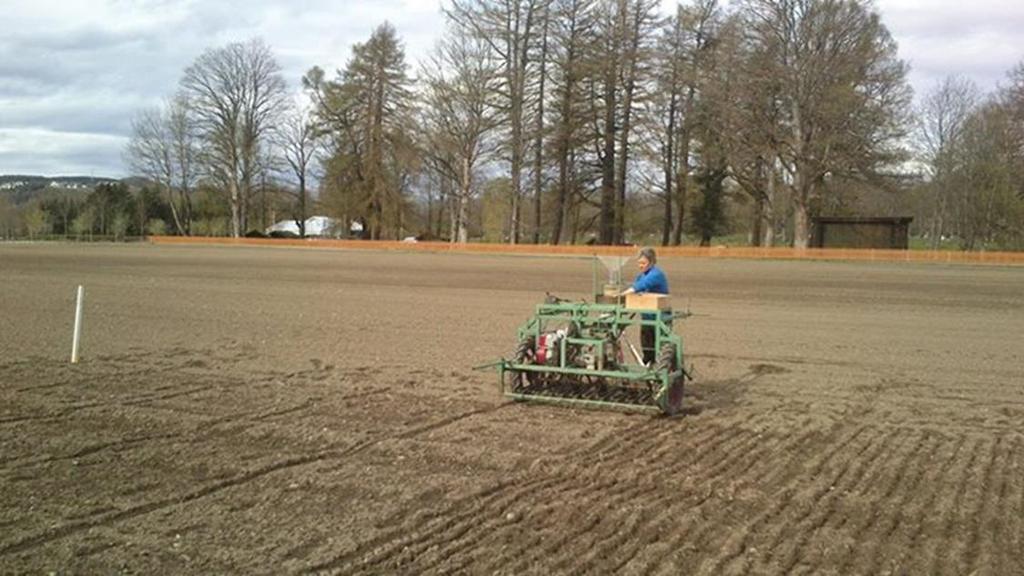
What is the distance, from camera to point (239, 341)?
14742 millimetres

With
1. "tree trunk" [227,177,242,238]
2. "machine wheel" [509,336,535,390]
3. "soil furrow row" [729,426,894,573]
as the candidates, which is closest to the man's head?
"machine wheel" [509,336,535,390]

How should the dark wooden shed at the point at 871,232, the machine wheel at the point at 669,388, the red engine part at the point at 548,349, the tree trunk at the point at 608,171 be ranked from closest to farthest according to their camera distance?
the machine wheel at the point at 669,388
the red engine part at the point at 548,349
the dark wooden shed at the point at 871,232
the tree trunk at the point at 608,171

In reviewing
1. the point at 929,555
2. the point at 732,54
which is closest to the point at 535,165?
the point at 732,54

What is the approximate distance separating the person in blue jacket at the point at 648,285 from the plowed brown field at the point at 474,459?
2.70 ft

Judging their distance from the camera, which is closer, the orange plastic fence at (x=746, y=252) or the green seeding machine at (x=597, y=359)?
the green seeding machine at (x=597, y=359)

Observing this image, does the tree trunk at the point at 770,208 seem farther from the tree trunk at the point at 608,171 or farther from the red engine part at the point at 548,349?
the red engine part at the point at 548,349

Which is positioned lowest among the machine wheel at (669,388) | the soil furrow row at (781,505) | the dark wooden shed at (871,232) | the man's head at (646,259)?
the soil furrow row at (781,505)

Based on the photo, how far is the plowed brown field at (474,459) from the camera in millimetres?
5211

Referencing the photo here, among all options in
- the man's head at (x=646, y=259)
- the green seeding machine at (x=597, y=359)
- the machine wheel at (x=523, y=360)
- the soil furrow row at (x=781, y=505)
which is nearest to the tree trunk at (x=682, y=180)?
the man's head at (x=646, y=259)

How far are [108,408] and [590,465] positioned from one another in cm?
505

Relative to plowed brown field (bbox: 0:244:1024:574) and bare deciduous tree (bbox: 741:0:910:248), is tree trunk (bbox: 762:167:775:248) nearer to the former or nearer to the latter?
bare deciduous tree (bbox: 741:0:910:248)

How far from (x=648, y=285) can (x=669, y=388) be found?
1.64m

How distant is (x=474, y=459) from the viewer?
23.7ft

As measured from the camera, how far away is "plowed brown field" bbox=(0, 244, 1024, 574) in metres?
5.21
